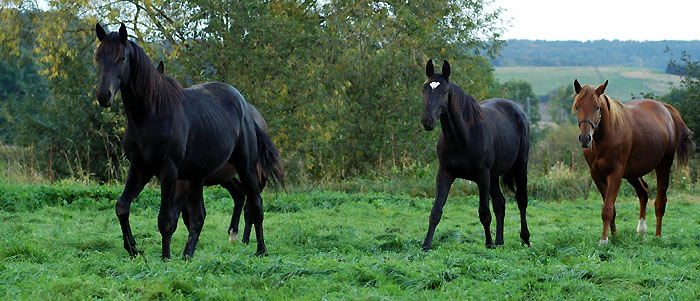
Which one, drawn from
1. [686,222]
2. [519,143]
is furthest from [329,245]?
[686,222]

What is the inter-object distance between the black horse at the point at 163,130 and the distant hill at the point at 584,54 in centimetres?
11680

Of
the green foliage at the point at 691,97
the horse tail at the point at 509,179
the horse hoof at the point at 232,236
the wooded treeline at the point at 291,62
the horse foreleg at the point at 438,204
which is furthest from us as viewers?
the green foliage at the point at 691,97

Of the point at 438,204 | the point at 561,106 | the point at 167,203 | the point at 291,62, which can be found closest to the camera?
the point at 167,203

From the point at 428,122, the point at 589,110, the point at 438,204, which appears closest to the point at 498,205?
the point at 438,204

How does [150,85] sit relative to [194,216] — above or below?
above

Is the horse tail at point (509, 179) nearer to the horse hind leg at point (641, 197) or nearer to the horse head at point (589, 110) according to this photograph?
the horse head at point (589, 110)

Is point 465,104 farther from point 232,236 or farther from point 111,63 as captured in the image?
point 111,63

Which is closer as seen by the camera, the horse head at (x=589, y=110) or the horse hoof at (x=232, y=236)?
the horse head at (x=589, y=110)

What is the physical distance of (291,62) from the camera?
50.9 feet

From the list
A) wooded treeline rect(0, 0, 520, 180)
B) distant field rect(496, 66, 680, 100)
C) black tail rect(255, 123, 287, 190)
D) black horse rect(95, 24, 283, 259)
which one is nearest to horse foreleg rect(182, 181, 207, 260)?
black horse rect(95, 24, 283, 259)

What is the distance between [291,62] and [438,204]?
29.2 ft

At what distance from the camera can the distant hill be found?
12575 centimetres

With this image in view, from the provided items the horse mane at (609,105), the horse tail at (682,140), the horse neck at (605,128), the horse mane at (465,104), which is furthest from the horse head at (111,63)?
the horse tail at (682,140)

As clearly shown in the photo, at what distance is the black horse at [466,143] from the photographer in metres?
7.16
